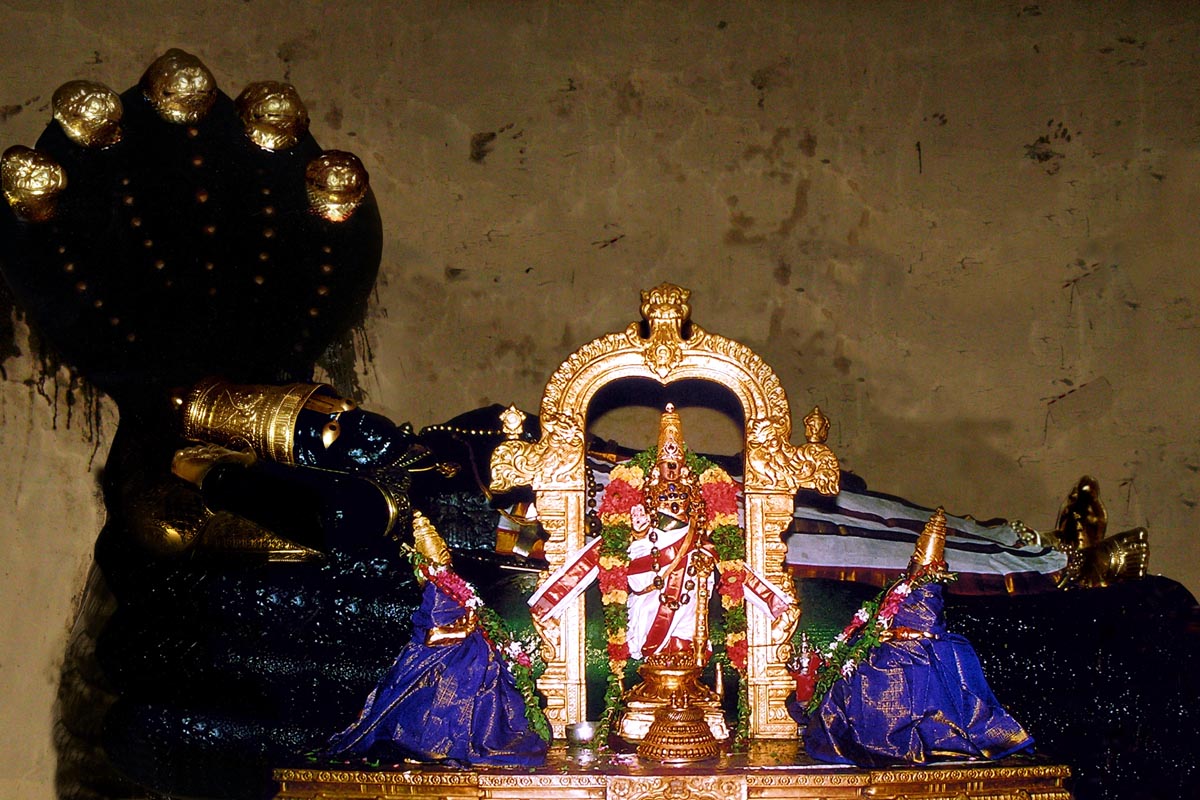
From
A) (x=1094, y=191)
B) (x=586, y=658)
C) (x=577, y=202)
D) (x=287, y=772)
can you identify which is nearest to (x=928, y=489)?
(x=1094, y=191)

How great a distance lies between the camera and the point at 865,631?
372 cm

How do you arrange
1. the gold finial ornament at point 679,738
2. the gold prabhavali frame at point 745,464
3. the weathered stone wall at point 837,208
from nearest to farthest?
the gold finial ornament at point 679,738, the gold prabhavali frame at point 745,464, the weathered stone wall at point 837,208

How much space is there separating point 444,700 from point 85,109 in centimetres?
217

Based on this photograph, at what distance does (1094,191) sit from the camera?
5691mm

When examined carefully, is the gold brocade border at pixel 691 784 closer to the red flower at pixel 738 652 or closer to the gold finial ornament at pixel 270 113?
the red flower at pixel 738 652

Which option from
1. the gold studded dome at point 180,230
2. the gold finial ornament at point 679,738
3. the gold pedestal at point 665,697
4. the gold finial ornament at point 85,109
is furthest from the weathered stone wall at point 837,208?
the gold finial ornament at point 679,738

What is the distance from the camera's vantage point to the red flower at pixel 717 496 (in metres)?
3.80

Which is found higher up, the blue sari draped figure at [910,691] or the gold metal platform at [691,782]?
the blue sari draped figure at [910,691]

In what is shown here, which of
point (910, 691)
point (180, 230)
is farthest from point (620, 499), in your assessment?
point (180, 230)

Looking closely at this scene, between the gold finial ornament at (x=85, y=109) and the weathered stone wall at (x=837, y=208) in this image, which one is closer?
the gold finial ornament at (x=85, y=109)

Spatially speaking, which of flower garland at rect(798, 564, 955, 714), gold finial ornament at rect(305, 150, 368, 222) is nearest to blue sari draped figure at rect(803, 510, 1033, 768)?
flower garland at rect(798, 564, 955, 714)

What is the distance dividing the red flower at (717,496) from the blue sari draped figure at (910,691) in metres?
0.45

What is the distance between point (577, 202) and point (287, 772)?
2865 mm

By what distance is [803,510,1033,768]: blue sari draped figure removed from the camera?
11.8 feet
